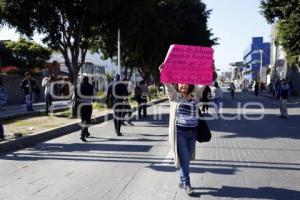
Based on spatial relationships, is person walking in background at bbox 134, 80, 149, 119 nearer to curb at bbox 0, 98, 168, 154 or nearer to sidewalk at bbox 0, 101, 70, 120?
curb at bbox 0, 98, 168, 154

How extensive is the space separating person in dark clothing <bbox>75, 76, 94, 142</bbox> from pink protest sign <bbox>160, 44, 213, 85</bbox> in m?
6.83

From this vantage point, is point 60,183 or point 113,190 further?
point 60,183

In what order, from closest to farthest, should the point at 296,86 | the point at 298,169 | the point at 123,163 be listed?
the point at 298,169 < the point at 123,163 < the point at 296,86

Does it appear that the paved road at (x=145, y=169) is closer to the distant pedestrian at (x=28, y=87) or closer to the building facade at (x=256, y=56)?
the distant pedestrian at (x=28, y=87)

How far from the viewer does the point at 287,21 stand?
3766 cm

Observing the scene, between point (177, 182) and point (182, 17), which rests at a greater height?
point (182, 17)

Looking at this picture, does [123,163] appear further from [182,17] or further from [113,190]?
[182,17]

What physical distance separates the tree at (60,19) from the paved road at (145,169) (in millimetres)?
8548

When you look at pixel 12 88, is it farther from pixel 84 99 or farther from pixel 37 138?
pixel 84 99

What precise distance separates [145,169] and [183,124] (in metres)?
2.23

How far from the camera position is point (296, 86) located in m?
57.6

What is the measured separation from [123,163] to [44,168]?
154 cm

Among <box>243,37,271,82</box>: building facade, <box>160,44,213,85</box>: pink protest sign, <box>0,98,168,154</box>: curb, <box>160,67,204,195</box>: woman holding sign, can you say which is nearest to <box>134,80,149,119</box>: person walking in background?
<box>0,98,168,154</box>: curb

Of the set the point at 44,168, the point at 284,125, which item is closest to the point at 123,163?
the point at 44,168
